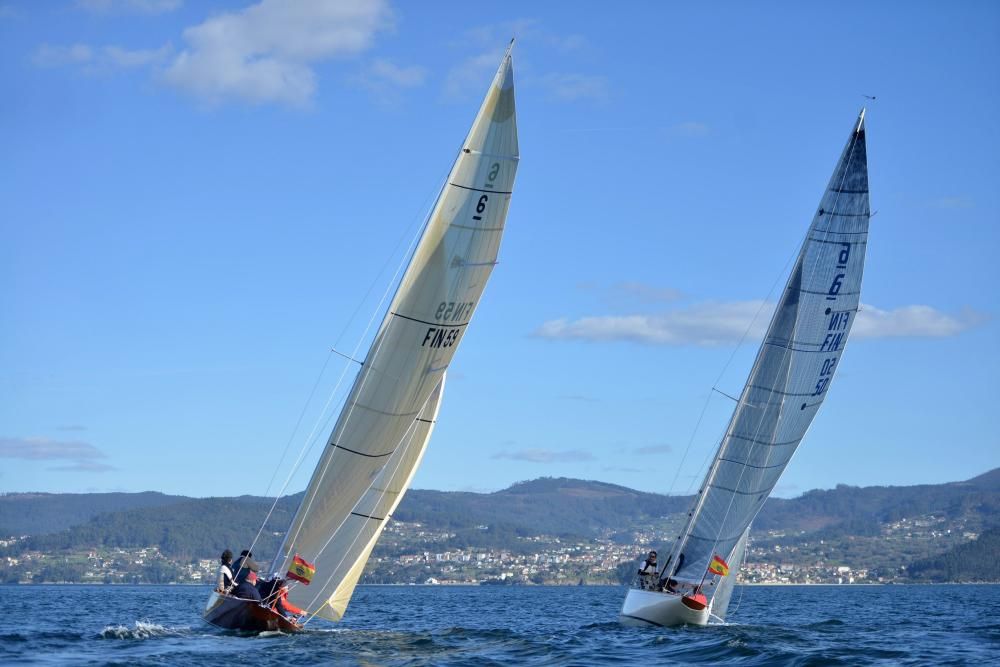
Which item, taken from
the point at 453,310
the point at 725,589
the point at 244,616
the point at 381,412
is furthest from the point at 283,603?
the point at 725,589

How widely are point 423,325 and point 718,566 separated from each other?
12350mm

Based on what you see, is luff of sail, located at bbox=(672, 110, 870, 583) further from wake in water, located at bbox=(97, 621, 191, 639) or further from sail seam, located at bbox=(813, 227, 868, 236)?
wake in water, located at bbox=(97, 621, 191, 639)

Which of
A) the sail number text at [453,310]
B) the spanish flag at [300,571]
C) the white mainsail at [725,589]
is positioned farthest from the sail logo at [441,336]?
the white mainsail at [725,589]

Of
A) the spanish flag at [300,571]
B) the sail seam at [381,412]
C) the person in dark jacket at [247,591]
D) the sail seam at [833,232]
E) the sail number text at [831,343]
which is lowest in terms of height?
the person in dark jacket at [247,591]

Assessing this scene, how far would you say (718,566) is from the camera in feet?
109

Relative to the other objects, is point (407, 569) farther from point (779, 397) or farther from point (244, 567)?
point (244, 567)

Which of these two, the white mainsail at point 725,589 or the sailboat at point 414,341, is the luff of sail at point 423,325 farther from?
the white mainsail at point 725,589

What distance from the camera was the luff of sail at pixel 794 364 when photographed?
32.9 metres

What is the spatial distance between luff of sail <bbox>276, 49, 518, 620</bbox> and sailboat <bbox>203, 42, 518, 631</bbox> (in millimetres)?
19

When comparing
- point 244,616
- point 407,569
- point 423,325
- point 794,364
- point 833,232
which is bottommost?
point 244,616

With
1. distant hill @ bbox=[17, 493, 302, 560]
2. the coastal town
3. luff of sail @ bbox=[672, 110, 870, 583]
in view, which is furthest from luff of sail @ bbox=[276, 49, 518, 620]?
distant hill @ bbox=[17, 493, 302, 560]

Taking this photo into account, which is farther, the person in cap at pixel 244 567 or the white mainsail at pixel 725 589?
the white mainsail at pixel 725 589

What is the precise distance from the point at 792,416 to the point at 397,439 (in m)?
12.1

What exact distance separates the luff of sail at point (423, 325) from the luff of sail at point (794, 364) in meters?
10.8
